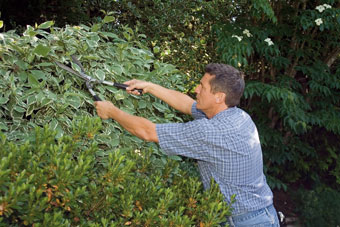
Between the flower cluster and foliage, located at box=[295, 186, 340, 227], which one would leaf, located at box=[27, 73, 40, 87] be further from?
foliage, located at box=[295, 186, 340, 227]

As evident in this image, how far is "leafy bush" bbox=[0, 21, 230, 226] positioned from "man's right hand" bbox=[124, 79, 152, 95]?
78 millimetres

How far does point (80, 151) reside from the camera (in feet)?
7.15

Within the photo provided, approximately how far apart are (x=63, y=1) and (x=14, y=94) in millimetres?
3637

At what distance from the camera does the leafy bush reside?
1.69 m

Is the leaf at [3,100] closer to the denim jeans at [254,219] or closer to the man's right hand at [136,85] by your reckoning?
the man's right hand at [136,85]

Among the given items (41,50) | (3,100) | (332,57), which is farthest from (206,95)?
(332,57)

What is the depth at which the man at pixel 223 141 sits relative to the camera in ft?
7.55

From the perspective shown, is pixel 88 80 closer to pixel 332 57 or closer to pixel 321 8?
pixel 321 8

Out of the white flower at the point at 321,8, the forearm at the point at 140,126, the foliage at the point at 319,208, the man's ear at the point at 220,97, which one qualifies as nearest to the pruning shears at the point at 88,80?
the forearm at the point at 140,126

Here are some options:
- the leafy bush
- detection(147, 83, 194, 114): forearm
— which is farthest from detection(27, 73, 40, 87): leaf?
detection(147, 83, 194, 114): forearm

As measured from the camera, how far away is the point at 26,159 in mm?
1770

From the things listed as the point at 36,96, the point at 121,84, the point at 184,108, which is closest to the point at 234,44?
the point at 184,108

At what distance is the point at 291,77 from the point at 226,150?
317cm

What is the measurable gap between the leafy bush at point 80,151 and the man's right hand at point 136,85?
0.08 metres
